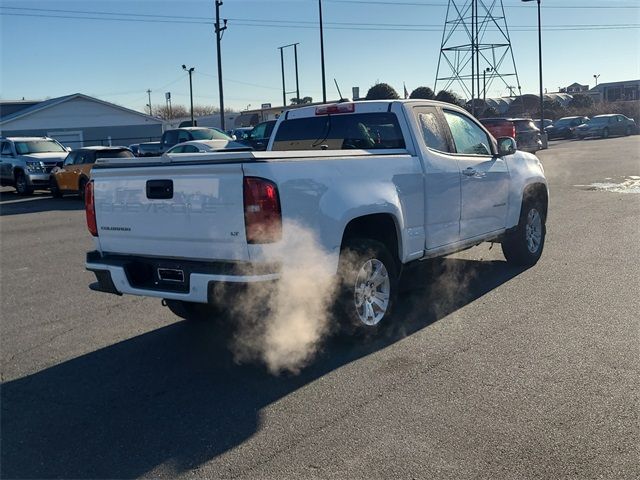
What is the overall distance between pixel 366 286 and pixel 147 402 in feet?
6.60

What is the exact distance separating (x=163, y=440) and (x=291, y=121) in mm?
4042

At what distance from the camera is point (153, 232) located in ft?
17.1

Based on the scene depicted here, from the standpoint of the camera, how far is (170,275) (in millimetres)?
5113

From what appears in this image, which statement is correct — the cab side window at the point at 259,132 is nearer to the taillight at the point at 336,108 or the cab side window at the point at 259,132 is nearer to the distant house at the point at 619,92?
the taillight at the point at 336,108

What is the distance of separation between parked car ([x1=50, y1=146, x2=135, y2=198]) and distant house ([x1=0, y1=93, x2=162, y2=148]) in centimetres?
2811

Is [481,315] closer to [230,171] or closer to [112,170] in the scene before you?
[230,171]

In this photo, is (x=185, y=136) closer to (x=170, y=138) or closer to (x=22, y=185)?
(x=170, y=138)

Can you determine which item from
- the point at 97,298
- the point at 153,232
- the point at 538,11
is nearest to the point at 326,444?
the point at 153,232

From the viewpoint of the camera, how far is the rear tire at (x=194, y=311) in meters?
6.43

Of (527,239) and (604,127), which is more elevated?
(604,127)

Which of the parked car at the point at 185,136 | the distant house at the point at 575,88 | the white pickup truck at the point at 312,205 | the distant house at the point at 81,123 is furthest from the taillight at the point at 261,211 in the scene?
the distant house at the point at 575,88

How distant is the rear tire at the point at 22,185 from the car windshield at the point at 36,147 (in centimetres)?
109

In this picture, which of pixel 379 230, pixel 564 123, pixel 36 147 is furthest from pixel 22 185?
pixel 564 123

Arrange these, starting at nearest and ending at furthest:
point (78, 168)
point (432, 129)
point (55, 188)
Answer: point (432, 129) → point (78, 168) → point (55, 188)
